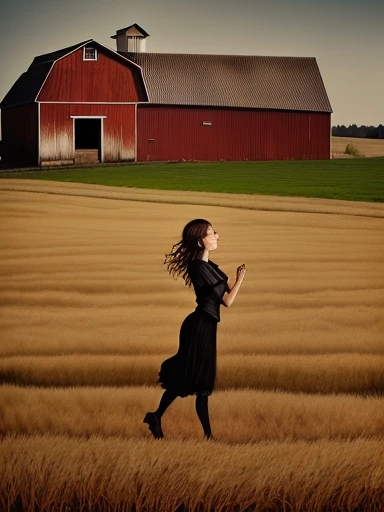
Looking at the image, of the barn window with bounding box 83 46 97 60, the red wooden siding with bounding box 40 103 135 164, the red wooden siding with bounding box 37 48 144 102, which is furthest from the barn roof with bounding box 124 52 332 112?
the barn window with bounding box 83 46 97 60

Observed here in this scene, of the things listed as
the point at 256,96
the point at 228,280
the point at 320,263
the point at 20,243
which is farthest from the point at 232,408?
the point at 256,96

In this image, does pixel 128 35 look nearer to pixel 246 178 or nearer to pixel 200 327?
pixel 200 327

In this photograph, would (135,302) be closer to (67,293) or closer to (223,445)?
(67,293)

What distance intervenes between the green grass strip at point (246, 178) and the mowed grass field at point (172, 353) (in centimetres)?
143

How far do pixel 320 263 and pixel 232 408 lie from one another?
1.15m

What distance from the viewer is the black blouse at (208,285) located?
201cm

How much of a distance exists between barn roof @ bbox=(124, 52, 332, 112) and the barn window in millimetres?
4792

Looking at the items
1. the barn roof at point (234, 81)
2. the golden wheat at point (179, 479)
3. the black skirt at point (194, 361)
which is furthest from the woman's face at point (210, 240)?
the barn roof at point (234, 81)

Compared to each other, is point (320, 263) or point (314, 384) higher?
point (320, 263)

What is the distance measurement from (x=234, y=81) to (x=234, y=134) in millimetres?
796

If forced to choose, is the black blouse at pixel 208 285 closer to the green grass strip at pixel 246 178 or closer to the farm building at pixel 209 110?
the green grass strip at pixel 246 178

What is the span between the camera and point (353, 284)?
313 cm

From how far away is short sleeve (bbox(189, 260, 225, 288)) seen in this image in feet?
6.61

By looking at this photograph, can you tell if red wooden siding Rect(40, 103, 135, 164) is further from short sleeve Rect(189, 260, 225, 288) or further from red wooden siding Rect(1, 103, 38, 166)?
short sleeve Rect(189, 260, 225, 288)
